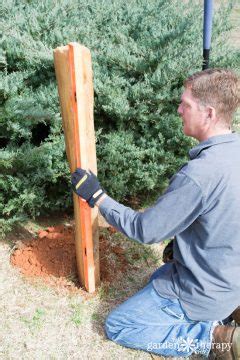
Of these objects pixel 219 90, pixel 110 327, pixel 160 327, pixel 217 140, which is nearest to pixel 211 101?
pixel 219 90

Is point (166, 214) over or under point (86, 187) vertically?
under

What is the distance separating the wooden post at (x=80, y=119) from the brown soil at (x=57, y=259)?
325 millimetres

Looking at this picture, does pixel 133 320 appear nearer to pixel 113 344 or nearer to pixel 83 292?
pixel 113 344

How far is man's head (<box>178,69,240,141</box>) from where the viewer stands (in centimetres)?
243

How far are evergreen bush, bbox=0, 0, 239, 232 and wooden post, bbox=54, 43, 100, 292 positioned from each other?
26.7 inches

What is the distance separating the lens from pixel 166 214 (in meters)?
2.45

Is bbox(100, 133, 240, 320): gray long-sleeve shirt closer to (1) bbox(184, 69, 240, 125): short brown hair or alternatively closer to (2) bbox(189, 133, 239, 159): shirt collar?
(2) bbox(189, 133, 239, 159): shirt collar

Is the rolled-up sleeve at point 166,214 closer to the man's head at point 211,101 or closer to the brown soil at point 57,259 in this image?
the man's head at point 211,101

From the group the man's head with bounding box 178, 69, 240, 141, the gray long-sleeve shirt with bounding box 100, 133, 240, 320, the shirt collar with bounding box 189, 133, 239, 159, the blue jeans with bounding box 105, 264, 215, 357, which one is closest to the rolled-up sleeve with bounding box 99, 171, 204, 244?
the gray long-sleeve shirt with bounding box 100, 133, 240, 320

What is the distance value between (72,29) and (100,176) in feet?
4.44

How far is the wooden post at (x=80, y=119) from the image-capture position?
257cm

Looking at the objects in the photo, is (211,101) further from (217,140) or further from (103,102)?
(103,102)

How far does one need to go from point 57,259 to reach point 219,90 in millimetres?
1953

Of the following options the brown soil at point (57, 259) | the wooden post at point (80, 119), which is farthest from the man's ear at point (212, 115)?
the brown soil at point (57, 259)
